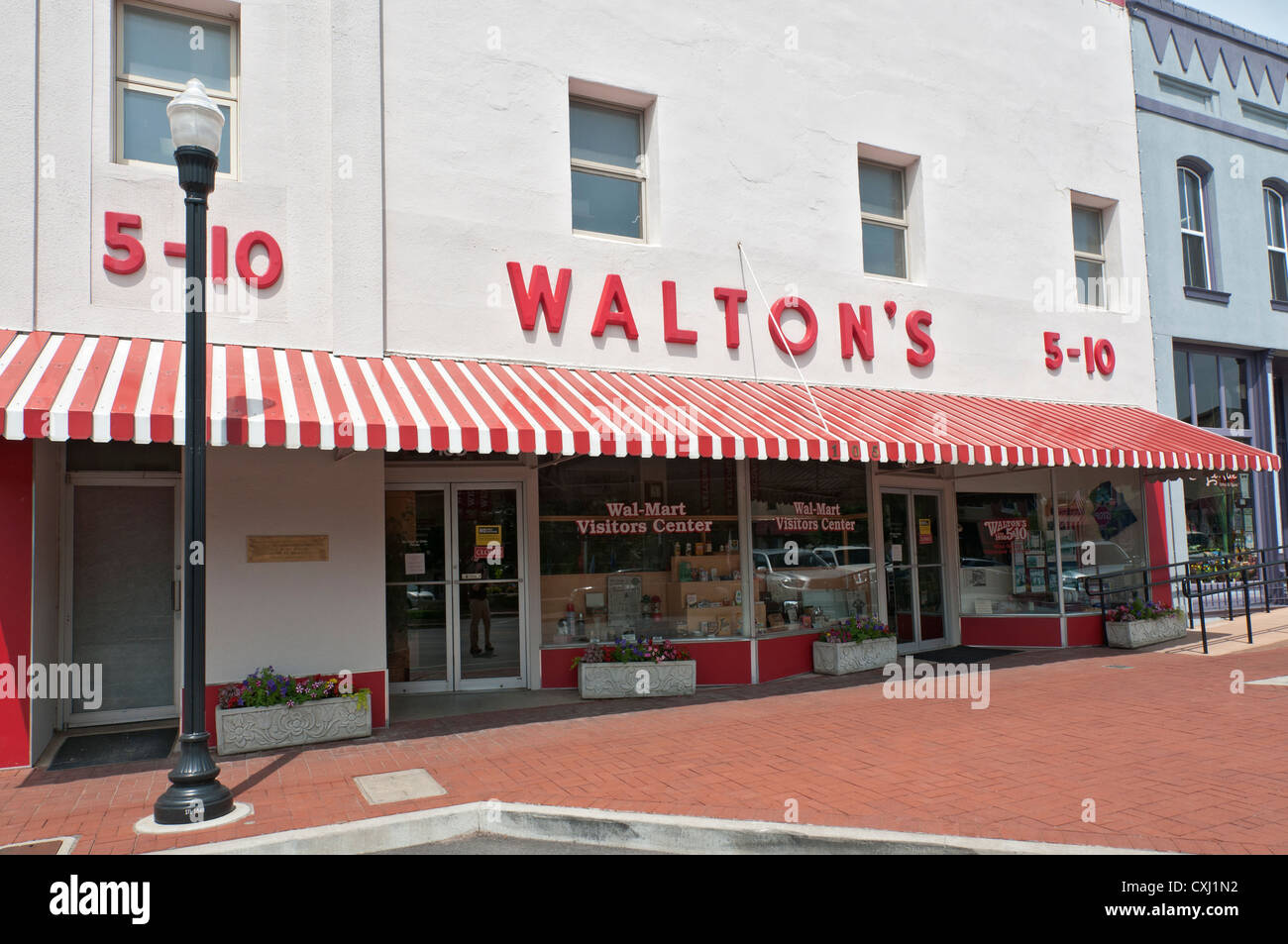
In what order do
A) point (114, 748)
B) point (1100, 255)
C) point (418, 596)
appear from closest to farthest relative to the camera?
1. point (114, 748)
2. point (418, 596)
3. point (1100, 255)

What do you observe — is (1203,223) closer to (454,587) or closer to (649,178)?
(649,178)

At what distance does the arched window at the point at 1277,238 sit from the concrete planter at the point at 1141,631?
23.1 feet

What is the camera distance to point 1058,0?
13.8m

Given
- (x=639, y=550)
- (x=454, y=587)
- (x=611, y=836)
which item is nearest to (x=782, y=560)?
(x=639, y=550)

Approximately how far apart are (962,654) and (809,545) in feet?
9.78

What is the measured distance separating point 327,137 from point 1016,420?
8385mm

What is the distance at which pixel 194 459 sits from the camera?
6.09 metres

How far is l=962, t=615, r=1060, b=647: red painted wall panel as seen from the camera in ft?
42.8

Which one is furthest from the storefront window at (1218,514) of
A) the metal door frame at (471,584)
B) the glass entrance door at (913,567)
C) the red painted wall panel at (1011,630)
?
the metal door frame at (471,584)

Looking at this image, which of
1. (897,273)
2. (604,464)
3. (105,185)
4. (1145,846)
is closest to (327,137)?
(105,185)

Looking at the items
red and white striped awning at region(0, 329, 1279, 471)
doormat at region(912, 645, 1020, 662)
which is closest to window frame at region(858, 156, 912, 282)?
red and white striped awning at region(0, 329, 1279, 471)

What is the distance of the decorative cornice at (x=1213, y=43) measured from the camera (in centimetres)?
1501

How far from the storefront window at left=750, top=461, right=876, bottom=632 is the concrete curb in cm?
548

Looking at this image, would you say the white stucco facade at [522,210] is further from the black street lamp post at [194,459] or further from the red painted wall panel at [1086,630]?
the black street lamp post at [194,459]
